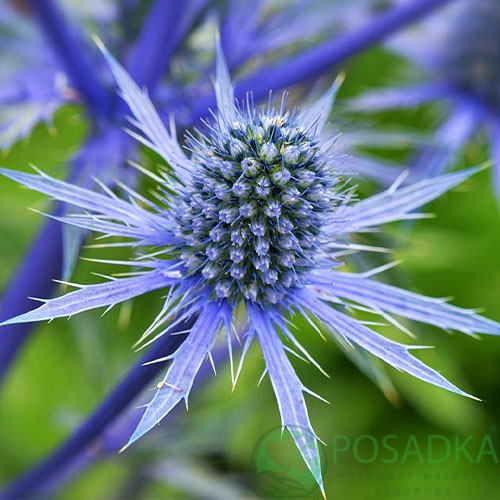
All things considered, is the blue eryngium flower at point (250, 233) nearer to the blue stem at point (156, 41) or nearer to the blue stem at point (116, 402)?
the blue stem at point (116, 402)

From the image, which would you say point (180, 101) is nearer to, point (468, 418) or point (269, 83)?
point (269, 83)

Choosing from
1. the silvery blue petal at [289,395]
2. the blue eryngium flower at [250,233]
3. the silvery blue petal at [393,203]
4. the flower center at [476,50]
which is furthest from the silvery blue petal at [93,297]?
the flower center at [476,50]

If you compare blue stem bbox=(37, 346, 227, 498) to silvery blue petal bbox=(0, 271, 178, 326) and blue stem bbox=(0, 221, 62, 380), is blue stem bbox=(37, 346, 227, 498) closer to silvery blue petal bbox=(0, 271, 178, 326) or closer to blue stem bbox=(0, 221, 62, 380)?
blue stem bbox=(0, 221, 62, 380)

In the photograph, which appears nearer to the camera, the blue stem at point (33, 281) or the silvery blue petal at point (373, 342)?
the silvery blue petal at point (373, 342)
